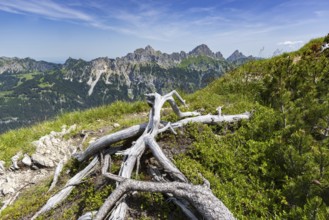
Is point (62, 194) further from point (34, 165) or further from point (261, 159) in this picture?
point (261, 159)

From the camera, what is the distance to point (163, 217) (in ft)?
17.3

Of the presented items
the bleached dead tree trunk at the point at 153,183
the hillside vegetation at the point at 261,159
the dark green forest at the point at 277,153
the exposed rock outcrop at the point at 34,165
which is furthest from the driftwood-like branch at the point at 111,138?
the exposed rock outcrop at the point at 34,165

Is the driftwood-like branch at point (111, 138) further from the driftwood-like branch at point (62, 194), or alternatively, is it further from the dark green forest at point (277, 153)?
the dark green forest at point (277, 153)

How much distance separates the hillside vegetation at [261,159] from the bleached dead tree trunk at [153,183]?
0.35m

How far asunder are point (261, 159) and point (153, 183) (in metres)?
3.29

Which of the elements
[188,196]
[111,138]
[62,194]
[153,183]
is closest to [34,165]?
[62,194]

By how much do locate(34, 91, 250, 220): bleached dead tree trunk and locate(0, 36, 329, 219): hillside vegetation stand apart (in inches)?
13.8

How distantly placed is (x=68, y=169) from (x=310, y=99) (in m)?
7.96

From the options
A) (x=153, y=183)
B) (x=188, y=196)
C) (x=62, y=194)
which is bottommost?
(x=62, y=194)

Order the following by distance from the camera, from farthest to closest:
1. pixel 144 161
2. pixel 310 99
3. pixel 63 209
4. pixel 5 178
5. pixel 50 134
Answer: pixel 50 134 < pixel 5 178 < pixel 310 99 < pixel 144 161 < pixel 63 209

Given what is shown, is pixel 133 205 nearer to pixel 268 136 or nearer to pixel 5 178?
pixel 268 136

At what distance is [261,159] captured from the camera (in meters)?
6.89

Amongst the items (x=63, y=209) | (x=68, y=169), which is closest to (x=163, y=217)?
(x=63, y=209)

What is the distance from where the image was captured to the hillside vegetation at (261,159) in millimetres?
5184
